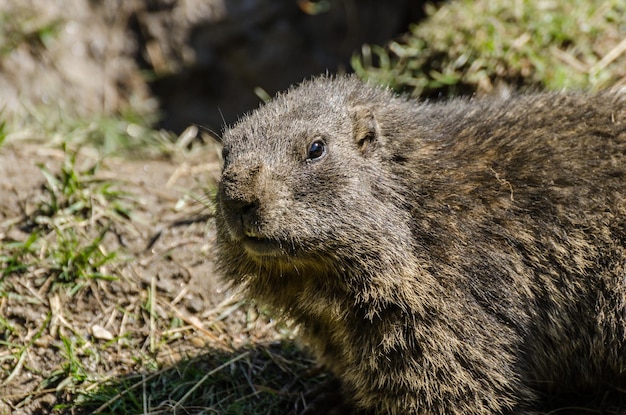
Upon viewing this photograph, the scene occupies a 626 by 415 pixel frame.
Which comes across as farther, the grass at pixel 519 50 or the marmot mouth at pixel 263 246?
the grass at pixel 519 50

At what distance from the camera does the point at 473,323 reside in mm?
4625

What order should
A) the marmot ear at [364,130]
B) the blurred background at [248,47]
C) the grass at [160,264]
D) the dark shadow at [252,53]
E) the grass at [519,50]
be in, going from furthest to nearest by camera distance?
the dark shadow at [252,53]
the blurred background at [248,47]
the grass at [519,50]
the grass at [160,264]
the marmot ear at [364,130]

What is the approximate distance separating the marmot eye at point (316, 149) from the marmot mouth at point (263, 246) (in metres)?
0.58

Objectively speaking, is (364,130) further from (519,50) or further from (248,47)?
(248,47)

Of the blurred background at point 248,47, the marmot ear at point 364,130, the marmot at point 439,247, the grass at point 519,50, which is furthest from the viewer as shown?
the blurred background at point 248,47

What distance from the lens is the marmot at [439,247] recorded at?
4.56m

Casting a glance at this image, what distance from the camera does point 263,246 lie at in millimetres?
4418

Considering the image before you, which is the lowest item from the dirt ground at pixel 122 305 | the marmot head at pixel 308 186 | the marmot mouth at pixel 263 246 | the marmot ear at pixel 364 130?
the dirt ground at pixel 122 305

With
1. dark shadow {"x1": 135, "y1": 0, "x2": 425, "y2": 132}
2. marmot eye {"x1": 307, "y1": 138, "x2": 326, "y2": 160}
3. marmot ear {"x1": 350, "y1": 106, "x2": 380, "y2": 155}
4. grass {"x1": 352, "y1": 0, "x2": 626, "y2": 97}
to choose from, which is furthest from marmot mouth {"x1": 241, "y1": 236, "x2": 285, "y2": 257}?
dark shadow {"x1": 135, "y1": 0, "x2": 425, "y2": 132}

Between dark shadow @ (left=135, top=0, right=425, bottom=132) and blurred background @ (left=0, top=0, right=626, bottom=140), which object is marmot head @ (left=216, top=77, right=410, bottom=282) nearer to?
blurred background @ (left=0, top=0, right=626, bottom=140)

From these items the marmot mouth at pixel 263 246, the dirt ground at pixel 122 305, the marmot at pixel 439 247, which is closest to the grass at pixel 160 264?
the dirt ground at pixel 122 305

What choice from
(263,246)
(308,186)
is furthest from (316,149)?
(263,246)

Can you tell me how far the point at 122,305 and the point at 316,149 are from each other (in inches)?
98.3

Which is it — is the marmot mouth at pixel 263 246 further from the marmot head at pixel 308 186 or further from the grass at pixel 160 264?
the grass at pixel 160 264
